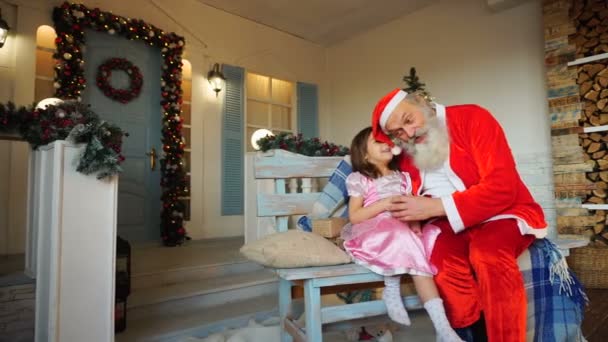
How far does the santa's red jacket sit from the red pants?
5cm

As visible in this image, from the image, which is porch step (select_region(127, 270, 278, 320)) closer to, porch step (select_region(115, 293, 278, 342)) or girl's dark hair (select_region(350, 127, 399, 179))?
porch step (select_region(115, 293, 278, 342))

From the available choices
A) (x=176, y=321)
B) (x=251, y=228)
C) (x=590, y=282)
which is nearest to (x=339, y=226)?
(x=176, y=321)

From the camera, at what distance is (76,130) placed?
169 centimetres

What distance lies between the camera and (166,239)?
4.18 metres

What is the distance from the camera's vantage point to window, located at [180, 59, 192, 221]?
187 inches

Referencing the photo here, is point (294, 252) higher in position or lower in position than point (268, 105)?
lower

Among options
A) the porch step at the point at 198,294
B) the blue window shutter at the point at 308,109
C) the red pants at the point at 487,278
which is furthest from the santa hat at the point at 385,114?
the blue window shutter at the point at 308,109

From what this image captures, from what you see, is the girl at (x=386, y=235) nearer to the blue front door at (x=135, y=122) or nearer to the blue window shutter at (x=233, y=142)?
the blue front door at (x=135, y=122)

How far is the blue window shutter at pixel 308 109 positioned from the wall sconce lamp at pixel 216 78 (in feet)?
5.12

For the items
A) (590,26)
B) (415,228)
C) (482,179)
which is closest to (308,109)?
(590,26)

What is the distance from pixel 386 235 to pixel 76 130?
1.46m

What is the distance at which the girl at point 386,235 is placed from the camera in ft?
3.95

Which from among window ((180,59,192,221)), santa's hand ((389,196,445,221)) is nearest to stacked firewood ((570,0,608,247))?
santa's hand ((389,196,445,221))

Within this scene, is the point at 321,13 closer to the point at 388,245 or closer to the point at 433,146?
the point at 433,146
